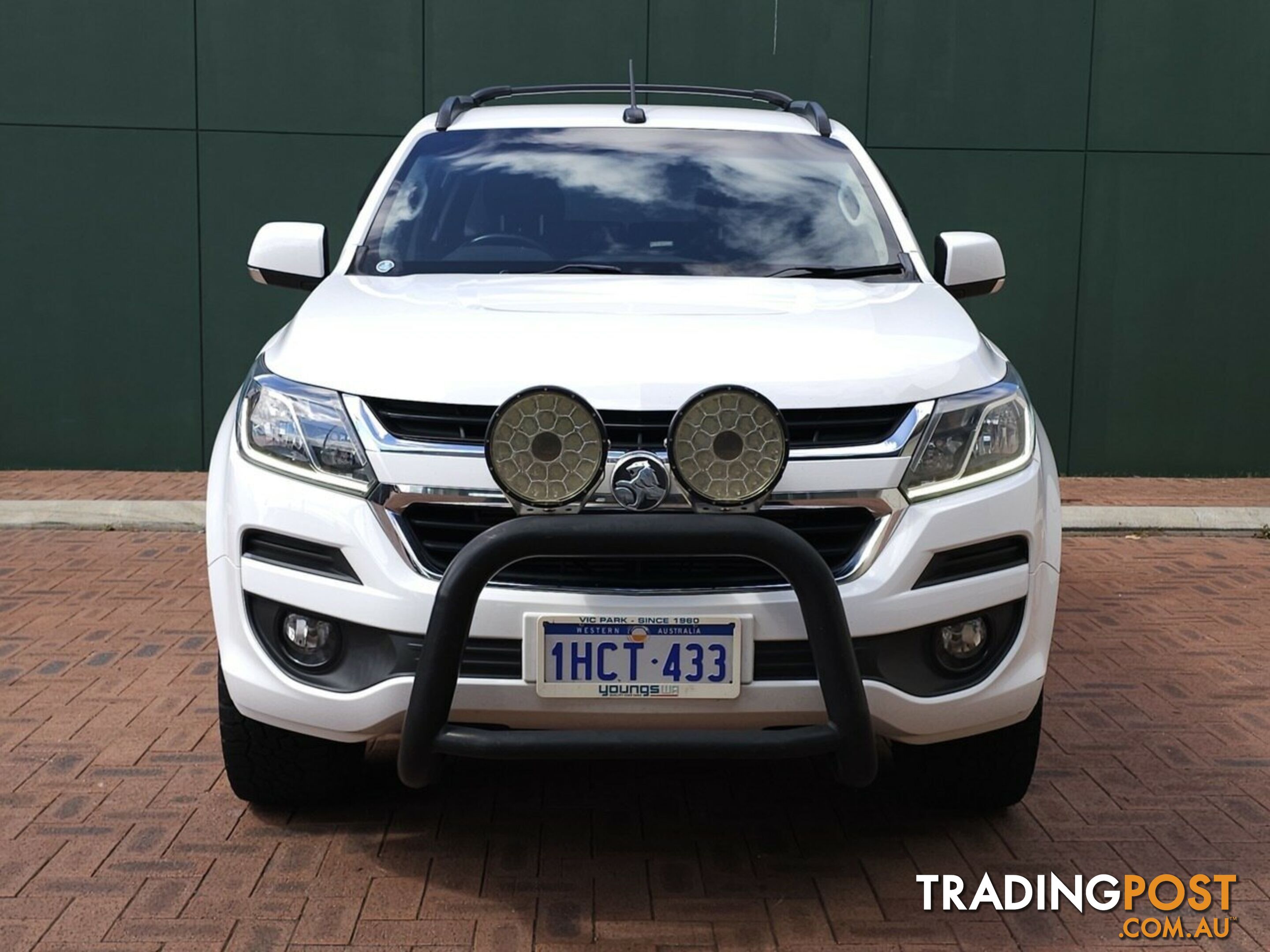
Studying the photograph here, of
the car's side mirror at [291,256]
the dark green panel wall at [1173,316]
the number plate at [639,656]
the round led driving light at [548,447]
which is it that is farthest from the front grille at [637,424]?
the dark green panel wall at [1173,316]

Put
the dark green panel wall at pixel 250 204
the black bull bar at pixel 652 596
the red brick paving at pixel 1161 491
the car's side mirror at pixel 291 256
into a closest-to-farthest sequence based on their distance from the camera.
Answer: the black bull bar at pixel 652 596, the car's side mirror at pixel 291 256, the red brick paving at pixel 1161 491, the dark green panel wall at pixel 250 204

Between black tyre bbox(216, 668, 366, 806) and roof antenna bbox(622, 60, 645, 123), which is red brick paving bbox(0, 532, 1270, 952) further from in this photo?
roof antenna bbox(622, 60, 645, 123)

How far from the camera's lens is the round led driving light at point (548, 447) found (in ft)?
9.45

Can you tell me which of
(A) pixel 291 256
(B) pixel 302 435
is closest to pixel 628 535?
(B) pixel 302 435

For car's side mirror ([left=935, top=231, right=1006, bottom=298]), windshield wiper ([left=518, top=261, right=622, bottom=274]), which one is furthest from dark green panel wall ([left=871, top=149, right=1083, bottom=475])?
windshield wiper ([left=518, top=261, right=622, bottom=274])

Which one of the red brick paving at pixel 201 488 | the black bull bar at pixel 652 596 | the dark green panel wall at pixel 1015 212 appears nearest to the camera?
the black bull bar at pixel 652 596

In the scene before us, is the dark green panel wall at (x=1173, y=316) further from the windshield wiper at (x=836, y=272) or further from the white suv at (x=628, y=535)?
the white suv at (x=628, y=535)

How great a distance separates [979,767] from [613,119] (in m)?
2.33

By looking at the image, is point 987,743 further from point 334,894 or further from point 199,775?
point 199,775

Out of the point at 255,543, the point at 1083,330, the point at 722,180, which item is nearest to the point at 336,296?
the point at 255,543

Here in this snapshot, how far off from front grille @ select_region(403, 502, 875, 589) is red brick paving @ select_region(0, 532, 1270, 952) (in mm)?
764

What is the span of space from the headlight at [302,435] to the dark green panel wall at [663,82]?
19.7 feet

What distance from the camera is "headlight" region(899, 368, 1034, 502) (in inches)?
124

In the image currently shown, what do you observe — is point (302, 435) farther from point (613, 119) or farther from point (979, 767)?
point (613, 119)
